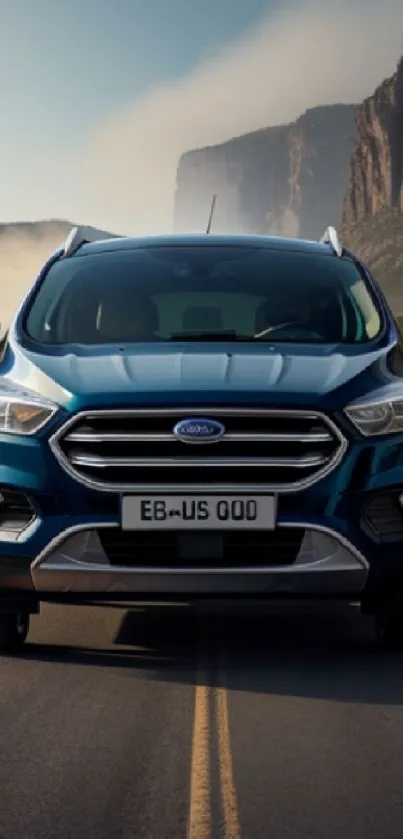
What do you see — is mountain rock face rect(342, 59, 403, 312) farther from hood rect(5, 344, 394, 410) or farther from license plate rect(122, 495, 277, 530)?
license plate rect(122, 495, 277, 530)

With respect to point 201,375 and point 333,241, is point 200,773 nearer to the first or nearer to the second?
point 201,375

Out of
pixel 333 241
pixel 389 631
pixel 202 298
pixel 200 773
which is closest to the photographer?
pixel 200 773

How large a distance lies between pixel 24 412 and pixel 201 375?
744mm

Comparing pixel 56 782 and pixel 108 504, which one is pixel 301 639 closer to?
pixel 108 504

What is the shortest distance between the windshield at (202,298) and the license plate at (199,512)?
1.14 metres

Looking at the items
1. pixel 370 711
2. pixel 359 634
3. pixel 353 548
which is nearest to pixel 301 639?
pixel 359 634

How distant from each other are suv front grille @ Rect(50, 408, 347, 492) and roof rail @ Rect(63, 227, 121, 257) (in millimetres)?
2229

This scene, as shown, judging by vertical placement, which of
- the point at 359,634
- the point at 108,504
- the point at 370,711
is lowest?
the point at 359,634

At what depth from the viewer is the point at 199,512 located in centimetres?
593

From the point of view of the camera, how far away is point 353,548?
6.02 meters

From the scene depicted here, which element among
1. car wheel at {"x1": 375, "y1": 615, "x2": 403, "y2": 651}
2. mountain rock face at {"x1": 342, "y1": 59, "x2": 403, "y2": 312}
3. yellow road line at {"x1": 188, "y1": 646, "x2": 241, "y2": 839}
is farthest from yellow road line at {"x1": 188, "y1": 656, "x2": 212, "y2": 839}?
mountain rock face at {"x1": 342, "y1": 59, "x2": 403, "y2": 312}

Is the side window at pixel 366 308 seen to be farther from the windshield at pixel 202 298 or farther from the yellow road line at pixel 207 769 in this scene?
the yellow road line at pixel 207 769

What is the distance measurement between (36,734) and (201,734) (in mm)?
554

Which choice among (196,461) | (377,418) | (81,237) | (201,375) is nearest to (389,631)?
(377,418)
